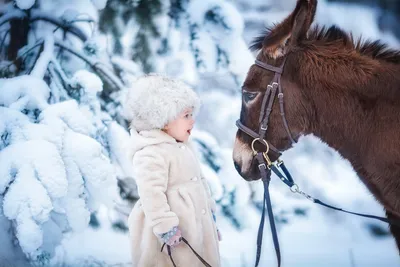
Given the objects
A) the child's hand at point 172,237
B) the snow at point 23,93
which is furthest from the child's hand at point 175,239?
the snow at point 23,93

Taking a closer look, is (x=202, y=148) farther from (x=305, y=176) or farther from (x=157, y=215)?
(x=157, y=215)

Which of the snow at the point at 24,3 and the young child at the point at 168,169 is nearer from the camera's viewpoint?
the young child at the point at 168,169

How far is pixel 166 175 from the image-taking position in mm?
1660

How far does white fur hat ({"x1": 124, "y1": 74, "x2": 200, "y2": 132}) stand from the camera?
1.69 metres

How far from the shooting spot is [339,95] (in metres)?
1.54

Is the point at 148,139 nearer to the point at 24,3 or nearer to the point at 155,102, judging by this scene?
the point at 155,102

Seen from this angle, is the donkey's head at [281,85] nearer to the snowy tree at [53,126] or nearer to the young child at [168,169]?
the young child at [168,169]

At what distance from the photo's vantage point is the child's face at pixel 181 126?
69.0 inches

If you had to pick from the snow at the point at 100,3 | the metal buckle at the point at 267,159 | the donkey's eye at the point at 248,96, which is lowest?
the metal buckle at the point at 267,159

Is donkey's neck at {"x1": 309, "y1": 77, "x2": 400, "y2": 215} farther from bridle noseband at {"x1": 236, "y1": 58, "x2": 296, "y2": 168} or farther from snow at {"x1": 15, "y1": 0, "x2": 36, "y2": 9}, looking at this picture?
snow at {"x1": 15, "y1": 0, "x2": 36, "y2": 9}

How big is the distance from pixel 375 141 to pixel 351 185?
4.23ft

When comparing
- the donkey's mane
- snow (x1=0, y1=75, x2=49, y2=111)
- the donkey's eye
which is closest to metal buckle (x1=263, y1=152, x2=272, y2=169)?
the donkey's eye

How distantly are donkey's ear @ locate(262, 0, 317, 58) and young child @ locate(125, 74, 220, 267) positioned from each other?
0.38 m

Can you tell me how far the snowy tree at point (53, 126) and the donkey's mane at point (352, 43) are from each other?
1.48 meters
